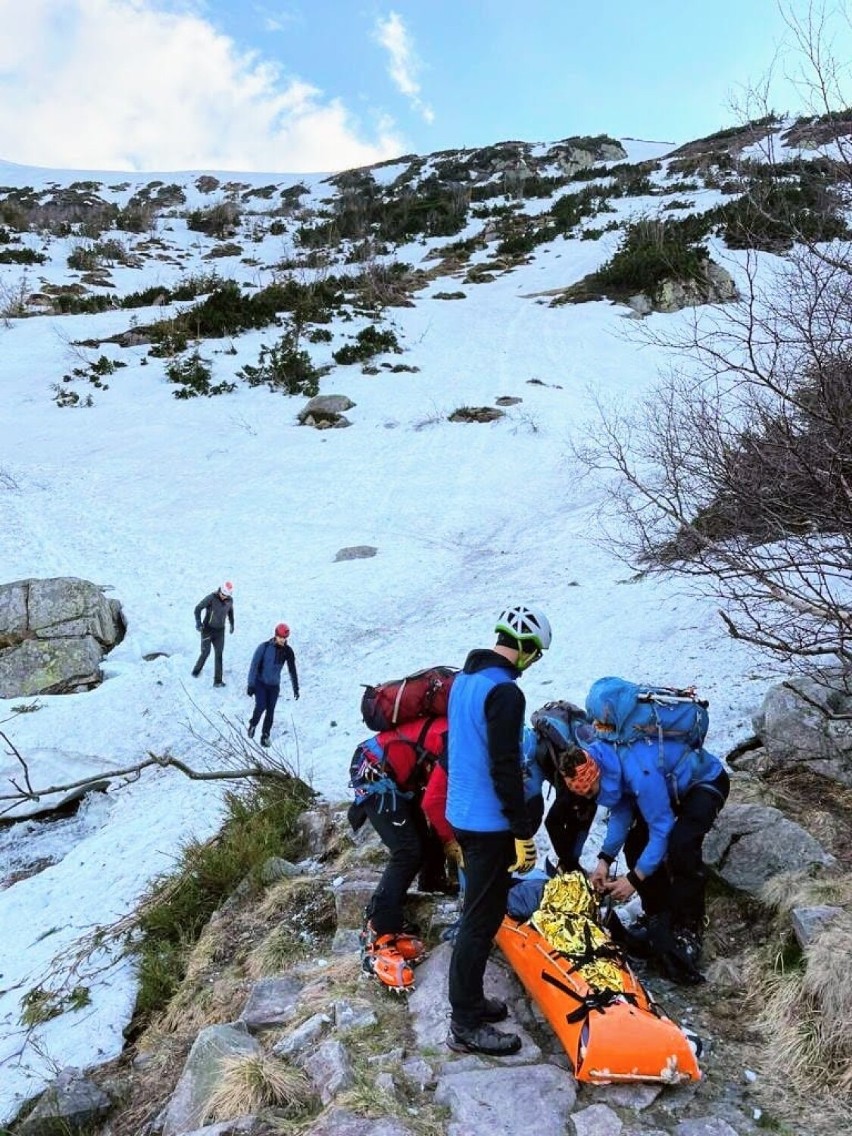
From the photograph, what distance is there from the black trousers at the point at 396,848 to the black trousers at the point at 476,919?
25.7 inches

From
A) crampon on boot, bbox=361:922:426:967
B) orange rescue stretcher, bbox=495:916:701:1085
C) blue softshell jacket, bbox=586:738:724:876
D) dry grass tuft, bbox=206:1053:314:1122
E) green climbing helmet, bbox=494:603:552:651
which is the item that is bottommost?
dry grass tuft, bbox=206:1053:314:1122

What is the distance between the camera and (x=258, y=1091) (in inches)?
114

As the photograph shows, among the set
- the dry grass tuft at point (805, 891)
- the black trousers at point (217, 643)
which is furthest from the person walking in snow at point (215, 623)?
the dry grass tuft at point (805, 891)

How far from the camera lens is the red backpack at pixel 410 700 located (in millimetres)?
3537

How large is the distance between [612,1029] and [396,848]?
1.31 metres

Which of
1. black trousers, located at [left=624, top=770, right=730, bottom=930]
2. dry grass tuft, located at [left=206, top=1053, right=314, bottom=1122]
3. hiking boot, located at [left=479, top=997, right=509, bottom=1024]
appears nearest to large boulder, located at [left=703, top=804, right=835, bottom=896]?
black trousers, located at [left=624, top=770, right=730, bottom=930]

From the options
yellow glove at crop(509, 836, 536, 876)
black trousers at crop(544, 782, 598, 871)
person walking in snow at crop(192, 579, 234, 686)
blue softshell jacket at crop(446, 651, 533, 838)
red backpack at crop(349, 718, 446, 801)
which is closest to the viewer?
blue softshell jacket at crop(446, 651, 533, 838)

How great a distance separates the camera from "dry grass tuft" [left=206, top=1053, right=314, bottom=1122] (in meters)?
2.86

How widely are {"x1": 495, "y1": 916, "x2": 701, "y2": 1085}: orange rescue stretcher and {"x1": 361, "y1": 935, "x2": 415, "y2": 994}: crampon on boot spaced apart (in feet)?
2.22

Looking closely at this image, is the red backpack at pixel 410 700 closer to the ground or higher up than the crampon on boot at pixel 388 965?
higher up

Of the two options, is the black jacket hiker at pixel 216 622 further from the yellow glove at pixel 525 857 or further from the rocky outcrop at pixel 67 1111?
the yellow glove at pixel 525 857

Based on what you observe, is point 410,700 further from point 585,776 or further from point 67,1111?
point 67,1111

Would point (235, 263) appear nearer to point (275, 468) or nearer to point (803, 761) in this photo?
point (275, 468)

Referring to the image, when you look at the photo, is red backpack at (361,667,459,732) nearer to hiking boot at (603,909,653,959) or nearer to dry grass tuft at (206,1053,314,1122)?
hiking boot at (603,909,653,959)
